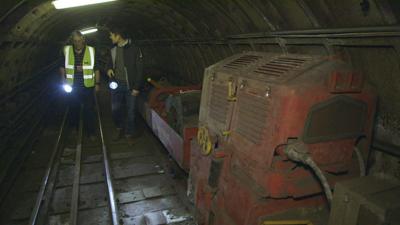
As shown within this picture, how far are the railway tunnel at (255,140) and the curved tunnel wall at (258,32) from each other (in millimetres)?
19

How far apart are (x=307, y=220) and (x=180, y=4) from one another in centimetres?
504

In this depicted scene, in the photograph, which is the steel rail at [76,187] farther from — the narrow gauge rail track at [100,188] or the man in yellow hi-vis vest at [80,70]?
the man in yellow hi-vis vest at [80,70]

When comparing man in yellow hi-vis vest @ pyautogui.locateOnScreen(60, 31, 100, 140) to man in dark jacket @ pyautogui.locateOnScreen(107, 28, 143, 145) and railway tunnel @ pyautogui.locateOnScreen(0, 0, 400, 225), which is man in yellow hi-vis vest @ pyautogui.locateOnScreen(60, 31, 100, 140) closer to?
man in dark jacket @ pyautogui.locateOnScreen(107, 28, 143, 145)

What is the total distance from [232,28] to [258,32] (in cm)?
103

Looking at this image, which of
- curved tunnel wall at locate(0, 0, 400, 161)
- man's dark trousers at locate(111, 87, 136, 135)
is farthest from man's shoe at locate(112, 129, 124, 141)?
curved tunnel wall at locate(0, 0, 400, 161)

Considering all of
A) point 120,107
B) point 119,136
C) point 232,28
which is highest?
point 232,28

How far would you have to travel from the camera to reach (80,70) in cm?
648

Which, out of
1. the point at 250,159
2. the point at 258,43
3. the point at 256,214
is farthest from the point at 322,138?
the point at 258,43

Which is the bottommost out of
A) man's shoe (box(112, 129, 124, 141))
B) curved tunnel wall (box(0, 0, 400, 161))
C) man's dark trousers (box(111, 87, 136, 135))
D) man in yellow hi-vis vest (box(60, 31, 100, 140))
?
man's shoe (box(112, 129, 124, 141))

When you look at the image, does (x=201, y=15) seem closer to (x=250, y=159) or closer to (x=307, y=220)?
(x=250, y=159)

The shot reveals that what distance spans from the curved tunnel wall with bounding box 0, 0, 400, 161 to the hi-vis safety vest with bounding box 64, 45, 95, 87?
95 cm

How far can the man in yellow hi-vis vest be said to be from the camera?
632 centimetres

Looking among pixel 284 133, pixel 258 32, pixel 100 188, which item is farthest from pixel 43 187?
pixel 258 32

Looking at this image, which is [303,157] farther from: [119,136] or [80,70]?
[119,136]
